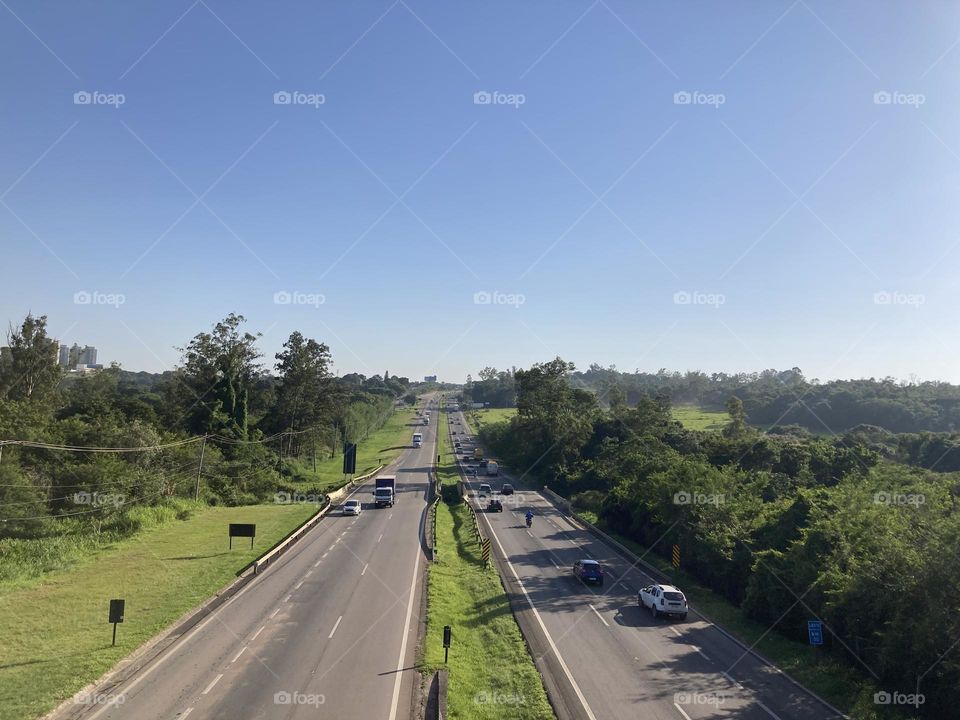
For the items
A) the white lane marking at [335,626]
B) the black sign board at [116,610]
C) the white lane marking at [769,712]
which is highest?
the black sign board at [116,610]

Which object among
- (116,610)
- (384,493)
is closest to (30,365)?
(384,493)

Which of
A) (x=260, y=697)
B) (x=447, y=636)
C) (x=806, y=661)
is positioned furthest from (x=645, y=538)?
(x=260, y=697)

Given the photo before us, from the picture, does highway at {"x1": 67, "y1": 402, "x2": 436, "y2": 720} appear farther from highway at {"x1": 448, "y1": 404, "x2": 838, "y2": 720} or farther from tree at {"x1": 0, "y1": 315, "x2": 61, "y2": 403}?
tree at {"x1": 0, "y1": 315, "x2": 61, "y2": 403}

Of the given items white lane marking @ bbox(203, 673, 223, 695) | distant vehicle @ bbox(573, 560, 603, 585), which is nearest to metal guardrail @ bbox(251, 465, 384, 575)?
white lane marking @ bbox(203, 673, 223, 695)

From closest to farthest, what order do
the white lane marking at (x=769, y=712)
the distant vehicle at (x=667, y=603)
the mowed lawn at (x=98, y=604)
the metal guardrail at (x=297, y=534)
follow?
the white lane marking at (x=769, y=712) < the mowed lawn at (x=98, y=604) < the distant vehicle at (x=667, y=603) < the metal guardrail at (x=297, y=534)

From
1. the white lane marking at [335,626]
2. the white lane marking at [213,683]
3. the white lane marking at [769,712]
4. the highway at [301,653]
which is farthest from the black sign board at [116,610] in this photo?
the white lane marking at [769,712]

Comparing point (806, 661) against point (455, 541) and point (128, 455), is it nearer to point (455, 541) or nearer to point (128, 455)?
point (455, 541)

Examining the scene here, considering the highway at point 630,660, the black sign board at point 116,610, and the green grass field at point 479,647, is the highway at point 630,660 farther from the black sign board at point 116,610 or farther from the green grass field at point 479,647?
the black sign board at point 116,610

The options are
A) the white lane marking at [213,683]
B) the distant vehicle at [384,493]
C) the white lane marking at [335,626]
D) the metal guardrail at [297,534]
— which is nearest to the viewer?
the white lane marking at [213,683]
